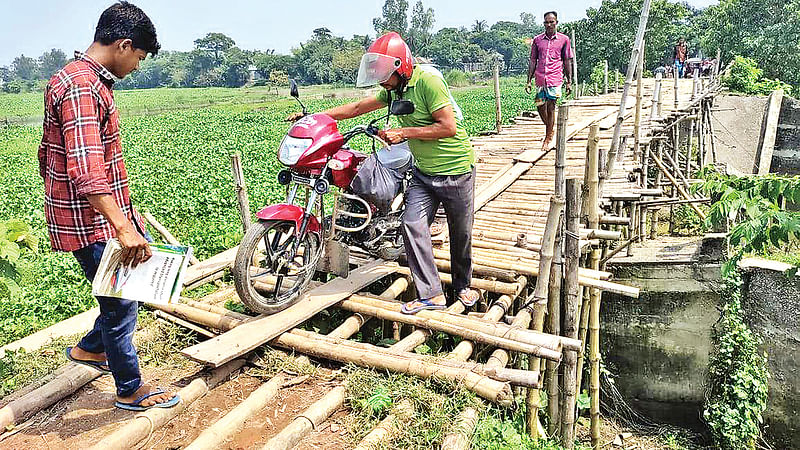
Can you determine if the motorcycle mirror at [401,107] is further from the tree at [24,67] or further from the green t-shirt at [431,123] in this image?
the tree at [24,67]

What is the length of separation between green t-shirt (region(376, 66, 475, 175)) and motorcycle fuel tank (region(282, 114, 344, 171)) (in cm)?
52

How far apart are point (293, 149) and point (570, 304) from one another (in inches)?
89.6

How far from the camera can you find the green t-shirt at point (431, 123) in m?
4.07

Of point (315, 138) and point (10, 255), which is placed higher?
point (315, 138)

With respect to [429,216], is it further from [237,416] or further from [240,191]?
[240,191]

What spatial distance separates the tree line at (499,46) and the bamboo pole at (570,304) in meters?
3.08

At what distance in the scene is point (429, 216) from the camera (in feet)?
14.7

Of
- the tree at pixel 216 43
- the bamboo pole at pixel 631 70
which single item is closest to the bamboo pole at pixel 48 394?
the bamboo pole at pixel 631 70

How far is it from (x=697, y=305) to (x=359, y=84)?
→ 5874 millimetres

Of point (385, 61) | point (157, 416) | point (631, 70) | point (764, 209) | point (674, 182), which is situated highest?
point (385, 61)

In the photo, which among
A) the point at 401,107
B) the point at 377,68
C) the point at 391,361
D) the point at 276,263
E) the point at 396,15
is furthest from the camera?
the point at 396,15

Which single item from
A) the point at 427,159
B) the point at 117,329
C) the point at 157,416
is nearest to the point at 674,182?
the point at 427,159

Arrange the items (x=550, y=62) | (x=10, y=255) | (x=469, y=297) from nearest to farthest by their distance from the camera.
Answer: (x=10, y=255) → (x=469, y=297) → (x=550, y=62)

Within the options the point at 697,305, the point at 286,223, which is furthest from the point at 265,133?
the point at 286,223
